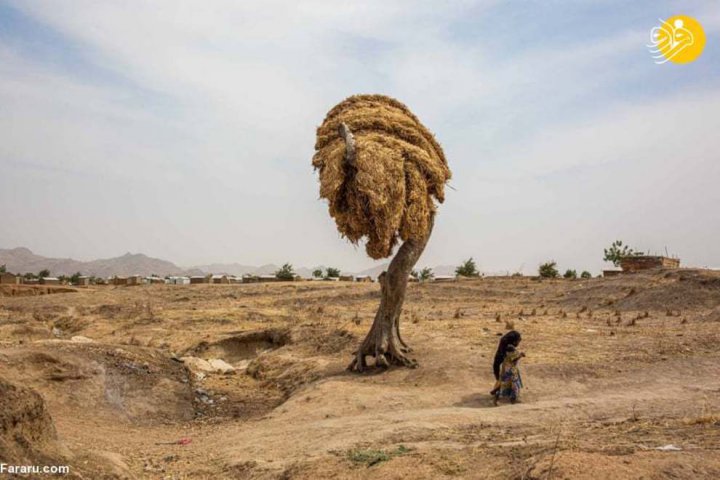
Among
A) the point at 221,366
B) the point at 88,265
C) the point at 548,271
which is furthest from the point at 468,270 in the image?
the point at 88,265

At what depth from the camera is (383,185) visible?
11125 millimetres

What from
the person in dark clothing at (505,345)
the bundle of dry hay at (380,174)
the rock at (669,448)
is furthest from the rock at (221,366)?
the rock at (669,448)

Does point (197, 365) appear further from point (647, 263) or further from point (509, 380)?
point (647, 263)

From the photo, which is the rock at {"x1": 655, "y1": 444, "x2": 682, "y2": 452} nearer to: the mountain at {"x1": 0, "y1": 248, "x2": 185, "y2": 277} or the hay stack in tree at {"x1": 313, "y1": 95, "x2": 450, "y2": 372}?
the hay stack in tree at {"x1": 313, "y1": 95, "x2": 450, "y2": 372}

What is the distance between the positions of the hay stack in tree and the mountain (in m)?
141

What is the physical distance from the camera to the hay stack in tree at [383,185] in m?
11.3

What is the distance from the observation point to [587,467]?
4.87 metres

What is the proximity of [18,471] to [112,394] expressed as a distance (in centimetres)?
659

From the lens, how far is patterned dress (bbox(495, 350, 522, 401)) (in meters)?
9.65

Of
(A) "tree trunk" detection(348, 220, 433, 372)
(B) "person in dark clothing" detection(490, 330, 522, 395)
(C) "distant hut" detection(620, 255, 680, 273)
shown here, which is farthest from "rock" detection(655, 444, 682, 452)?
(C) "distant hut" detection(620, 255, 680, 273)

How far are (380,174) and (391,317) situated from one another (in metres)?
3.06

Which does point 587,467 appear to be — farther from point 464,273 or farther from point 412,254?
point 464,273

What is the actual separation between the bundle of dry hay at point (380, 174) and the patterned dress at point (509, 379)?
309 cm

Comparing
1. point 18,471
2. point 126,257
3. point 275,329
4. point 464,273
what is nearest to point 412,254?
point 275,329
